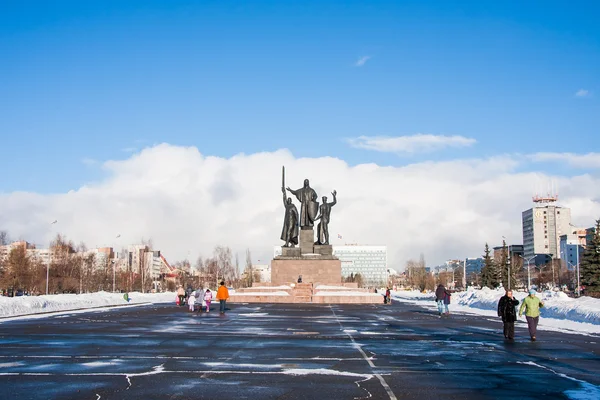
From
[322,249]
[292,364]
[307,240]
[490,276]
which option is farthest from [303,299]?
[490,276]

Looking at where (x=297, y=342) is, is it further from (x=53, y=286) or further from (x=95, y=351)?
(x=53, y=286)

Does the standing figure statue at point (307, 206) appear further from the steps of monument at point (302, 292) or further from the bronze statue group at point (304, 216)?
the steps of monument at point (302, 292)

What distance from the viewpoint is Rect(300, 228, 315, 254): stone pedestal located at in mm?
55250

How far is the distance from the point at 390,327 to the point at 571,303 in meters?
10.1

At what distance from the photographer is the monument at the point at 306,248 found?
176 feet

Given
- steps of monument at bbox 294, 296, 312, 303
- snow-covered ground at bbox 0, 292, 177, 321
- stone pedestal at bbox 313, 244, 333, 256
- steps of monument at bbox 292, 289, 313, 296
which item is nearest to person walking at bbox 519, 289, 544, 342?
snow-covered ground at bbox 0, 292, 177, 321

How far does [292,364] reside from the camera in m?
11.4

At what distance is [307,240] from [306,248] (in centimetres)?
73

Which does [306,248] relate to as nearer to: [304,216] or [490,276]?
[304,216]

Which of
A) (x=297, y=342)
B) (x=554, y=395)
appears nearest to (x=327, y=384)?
(x=554, y=395)

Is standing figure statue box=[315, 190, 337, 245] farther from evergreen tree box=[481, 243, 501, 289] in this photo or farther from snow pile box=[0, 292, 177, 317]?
evergreen tree box=[481, 243, 501, 289]

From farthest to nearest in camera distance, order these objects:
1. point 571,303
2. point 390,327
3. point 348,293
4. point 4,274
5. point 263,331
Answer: point 4,274, point 348,293, point 571,303, point 390,327, point 263,331

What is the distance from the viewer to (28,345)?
47.6ft

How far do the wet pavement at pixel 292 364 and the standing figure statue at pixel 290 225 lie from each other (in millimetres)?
36189
